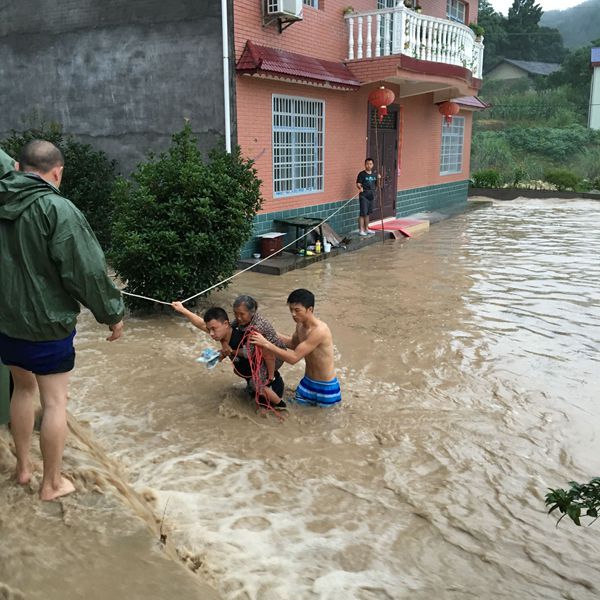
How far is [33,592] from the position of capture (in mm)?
2434

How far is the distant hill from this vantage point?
3305 inches

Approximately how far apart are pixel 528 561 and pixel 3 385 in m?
3.16

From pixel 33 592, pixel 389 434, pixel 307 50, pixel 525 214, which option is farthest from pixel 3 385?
pixel 525 214

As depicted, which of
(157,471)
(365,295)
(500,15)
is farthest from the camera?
(500,15)

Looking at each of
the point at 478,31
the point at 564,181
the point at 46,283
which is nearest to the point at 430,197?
the point at 478,31

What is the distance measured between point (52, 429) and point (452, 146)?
61.8 ft

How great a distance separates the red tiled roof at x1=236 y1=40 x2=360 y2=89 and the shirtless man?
5991 millimetres

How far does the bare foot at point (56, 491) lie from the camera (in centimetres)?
301

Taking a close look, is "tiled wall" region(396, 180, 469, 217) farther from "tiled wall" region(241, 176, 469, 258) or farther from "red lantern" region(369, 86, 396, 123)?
"red lantern" region(369, 86, 396, 123)

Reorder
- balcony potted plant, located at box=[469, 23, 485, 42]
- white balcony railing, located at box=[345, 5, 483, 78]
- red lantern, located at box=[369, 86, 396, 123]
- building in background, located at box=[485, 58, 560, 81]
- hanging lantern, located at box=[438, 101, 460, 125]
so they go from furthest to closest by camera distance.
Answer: building in background, located at box=[485, 58, 560, 81] → hanging lantern, located at box=[438, 101, 460, 125] → balcony potted plant, located at box=[469, 23, 485, 42] → red lantern, located at box=[369, 86, 396, 123] → white balcony railing, located at box=[345, 5, 483, 78]

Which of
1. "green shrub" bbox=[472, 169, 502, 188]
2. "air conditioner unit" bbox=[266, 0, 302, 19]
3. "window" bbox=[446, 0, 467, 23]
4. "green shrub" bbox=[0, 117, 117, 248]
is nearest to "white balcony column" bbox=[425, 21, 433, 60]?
"air conditioner unit" bbox=[266, 0, 302, 19]

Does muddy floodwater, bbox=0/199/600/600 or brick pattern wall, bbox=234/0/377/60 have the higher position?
brick pattern wall, bbox=234/0/377/60

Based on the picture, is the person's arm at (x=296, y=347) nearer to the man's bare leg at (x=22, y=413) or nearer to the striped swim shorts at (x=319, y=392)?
the striped swim shorts at (x=319, y=392)

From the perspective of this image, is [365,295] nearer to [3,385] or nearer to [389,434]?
[389,434]
